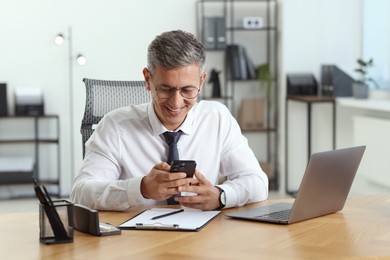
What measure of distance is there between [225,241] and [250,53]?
5.40 metres

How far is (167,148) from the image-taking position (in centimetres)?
296

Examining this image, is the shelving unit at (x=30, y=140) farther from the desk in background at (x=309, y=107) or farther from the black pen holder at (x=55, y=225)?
the black pen holder at (x=55, y=225)

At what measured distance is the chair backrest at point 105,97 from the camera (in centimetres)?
319

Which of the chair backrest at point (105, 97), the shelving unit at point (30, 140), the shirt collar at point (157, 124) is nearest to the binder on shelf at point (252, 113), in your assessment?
the shelving unit at point (30, 140)

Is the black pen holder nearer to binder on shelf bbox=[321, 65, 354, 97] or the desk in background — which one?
the desk in background

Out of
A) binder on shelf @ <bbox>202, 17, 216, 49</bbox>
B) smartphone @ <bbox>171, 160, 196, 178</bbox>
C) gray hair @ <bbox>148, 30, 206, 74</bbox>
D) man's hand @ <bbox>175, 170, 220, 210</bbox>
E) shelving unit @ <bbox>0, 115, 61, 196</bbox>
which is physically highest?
binder on shelf @ <bbox>202, 17, 216, 49</bbox>

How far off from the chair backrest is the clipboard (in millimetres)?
693

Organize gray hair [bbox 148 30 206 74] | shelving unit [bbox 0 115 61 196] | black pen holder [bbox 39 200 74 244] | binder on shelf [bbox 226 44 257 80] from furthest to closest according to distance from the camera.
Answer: binder on shelf [bbox 226 44 257 80] → shelving unit [bbox 0 115 61 196] → gray hair [bbox 148 30 206 74] → black pen holder [bbox 39 200 74 244]

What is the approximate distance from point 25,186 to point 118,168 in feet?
14.8

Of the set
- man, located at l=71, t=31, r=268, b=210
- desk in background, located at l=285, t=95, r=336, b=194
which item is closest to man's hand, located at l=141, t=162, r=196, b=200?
man, located at l=71, t=31, r=268, b=210

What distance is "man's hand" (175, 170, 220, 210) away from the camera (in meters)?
2.61

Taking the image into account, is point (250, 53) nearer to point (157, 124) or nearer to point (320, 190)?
point (157, 124)

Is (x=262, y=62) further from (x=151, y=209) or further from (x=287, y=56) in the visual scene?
(x=151, y=209)

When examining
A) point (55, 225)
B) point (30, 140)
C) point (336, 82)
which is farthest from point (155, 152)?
point (30, 140)
